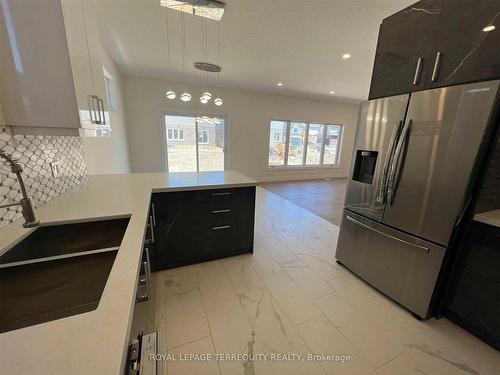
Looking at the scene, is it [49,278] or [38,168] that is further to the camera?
[38,168]

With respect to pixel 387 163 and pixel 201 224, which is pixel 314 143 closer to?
pixel 387 163

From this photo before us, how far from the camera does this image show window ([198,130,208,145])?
540 centimetres

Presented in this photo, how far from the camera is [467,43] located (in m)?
1.25

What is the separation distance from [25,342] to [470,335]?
2.49 meters

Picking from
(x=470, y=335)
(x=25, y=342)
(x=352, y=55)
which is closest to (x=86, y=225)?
A: (x=25, y=342)

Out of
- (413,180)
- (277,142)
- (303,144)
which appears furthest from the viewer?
(303,144)

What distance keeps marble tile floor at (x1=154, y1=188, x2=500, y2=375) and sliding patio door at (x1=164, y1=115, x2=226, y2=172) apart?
3806 mm

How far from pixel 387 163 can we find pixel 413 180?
22 centimetres

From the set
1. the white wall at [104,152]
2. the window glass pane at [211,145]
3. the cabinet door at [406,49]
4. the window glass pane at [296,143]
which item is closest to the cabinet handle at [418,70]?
the cabinet door at [406,49]

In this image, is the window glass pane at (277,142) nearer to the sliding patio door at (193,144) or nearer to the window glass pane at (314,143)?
the window glass pane at (314,143)

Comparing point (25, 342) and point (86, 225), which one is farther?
point (86, 225)

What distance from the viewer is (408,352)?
1.37m

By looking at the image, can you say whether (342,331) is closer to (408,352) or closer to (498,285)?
(408,352)

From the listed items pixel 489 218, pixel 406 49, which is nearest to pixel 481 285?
pixel 489 218
